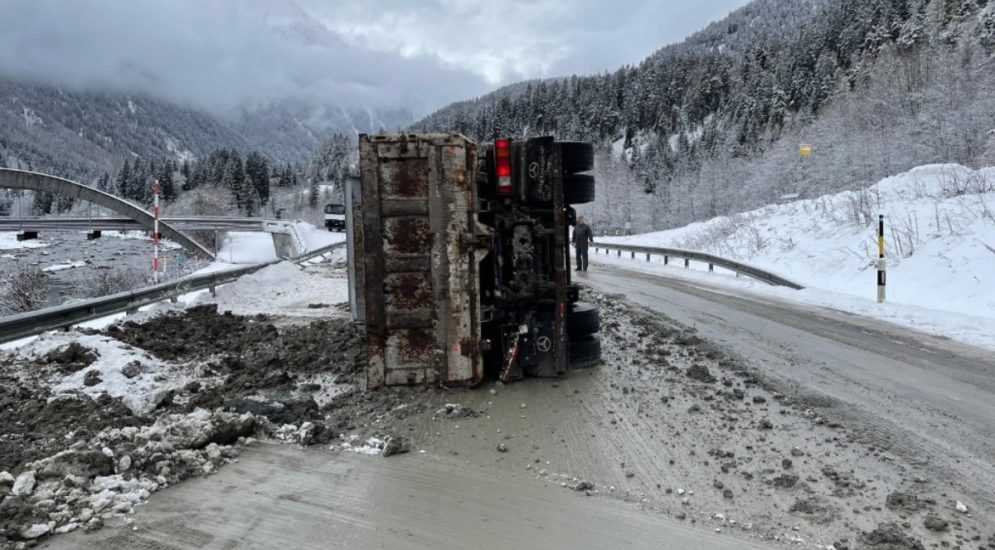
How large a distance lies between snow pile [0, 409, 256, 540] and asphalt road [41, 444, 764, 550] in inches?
4.7

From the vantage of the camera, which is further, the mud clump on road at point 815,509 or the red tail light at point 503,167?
the red tail light at point 503,167

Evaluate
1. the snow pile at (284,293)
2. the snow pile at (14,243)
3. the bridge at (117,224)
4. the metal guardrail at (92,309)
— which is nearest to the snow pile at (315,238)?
the bridge at (117,224)

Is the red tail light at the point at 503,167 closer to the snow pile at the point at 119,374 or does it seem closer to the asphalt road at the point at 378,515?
the asphalt road at the point at 378,515

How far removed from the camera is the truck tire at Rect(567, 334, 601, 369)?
5751 mm

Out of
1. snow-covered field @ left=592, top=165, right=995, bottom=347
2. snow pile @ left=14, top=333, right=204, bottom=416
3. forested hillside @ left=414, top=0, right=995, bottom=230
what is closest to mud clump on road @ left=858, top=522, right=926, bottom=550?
snow pile @ left=14, top=333, right=204, bottom=416

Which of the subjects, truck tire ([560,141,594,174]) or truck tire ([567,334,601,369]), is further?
truck tire ([567,334,601,369])

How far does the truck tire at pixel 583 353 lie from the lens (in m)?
5.75

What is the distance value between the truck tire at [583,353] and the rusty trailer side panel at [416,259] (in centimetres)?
118

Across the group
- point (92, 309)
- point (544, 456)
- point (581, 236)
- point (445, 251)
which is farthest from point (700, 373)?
point (581, 236)

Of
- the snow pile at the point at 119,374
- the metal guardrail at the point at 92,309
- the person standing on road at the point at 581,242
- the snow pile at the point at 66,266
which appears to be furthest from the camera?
the snow pile at the point at 66,266

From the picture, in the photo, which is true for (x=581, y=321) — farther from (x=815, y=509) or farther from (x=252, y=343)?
(x=252, y=343)

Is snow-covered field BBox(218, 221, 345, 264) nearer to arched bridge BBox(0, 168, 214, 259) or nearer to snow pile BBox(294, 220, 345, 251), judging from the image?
snow pile BBox(294, 220, 345, 251)

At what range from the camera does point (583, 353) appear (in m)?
5.81

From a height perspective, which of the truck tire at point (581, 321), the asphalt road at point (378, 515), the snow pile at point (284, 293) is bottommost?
the asphalt road at point (378, 515)
